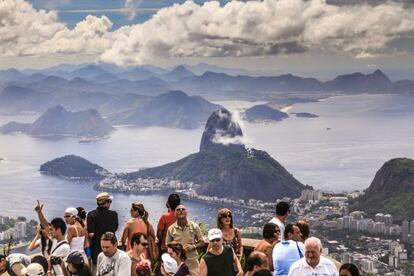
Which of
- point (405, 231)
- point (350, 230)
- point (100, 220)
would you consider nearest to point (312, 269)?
point (100, 220)

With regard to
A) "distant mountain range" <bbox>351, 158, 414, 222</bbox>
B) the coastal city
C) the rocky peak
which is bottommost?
the coastal city

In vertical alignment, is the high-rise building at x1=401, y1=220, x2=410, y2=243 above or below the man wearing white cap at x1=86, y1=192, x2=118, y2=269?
below

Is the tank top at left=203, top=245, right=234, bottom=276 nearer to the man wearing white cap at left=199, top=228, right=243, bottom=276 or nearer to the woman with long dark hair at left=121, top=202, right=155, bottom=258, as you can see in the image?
the man wearing white cap at left=199, top=228, right=243, bottom=276

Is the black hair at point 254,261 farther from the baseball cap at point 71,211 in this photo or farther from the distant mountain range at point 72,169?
the distant mountain range at point 72,169

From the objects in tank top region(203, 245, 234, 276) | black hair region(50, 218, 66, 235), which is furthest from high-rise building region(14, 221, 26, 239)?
tank top region(203, 245, 234, 276)

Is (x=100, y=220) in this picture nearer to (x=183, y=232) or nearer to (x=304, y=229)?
(x=183, y=232)

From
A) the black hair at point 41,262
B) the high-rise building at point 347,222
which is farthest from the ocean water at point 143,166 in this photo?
the black hair at point 41,262

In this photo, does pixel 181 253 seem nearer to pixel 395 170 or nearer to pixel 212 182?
pixel 395 170
